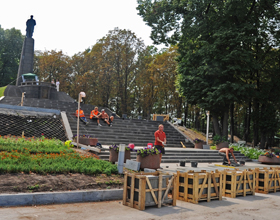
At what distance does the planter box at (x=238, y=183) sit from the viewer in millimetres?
8625

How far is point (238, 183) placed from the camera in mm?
8828

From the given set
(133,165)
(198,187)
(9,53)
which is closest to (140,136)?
(133,165)

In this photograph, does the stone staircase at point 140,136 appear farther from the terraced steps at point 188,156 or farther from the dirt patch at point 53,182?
the dirt patch at point 53,182

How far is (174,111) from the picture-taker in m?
44.9

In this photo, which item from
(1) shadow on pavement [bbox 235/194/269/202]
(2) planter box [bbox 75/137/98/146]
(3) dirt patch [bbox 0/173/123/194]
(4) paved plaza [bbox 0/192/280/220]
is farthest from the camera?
(2) planter box [bbox 75/137/98/146]

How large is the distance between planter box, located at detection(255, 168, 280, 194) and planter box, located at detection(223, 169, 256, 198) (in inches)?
27.5

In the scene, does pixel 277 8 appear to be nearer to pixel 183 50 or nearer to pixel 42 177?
pixel 183 50

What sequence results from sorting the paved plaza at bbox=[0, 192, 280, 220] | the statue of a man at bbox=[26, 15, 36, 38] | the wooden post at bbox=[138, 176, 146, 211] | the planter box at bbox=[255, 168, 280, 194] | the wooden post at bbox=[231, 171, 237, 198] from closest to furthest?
1. the paved plaza at bbox=[0, 192, 280, 220]
2. the wooden post at bbox=[138, 176, 146, 211]
3. the wooden post at bbox=[231, 171, 237, 198]
4. the planter box at bbox=[255, 168, 280, 194]
5. the statue of a man at bbox=[26, 15, 36, 38]

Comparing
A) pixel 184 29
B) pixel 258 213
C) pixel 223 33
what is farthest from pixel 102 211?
pixel 184 29

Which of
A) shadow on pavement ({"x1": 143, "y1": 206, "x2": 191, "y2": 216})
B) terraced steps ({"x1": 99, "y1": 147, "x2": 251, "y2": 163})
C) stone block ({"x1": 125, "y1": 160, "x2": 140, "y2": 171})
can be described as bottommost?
shadow on pavement ({"x1": 143, "y1": 206, "x2": 191, "y2": 216})

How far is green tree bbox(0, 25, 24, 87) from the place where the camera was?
53.4 m

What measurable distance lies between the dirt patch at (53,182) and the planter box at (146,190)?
1102mm

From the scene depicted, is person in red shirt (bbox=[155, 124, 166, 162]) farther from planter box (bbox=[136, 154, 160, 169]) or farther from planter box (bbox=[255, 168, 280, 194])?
planter box (bbox=[255, 168, 280, 194])

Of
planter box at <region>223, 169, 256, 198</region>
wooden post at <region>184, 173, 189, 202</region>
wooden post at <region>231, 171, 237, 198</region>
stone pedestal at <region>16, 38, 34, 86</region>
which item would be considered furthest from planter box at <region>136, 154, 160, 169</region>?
stone pedestal at <region>16, 38, 34, 86</region>
